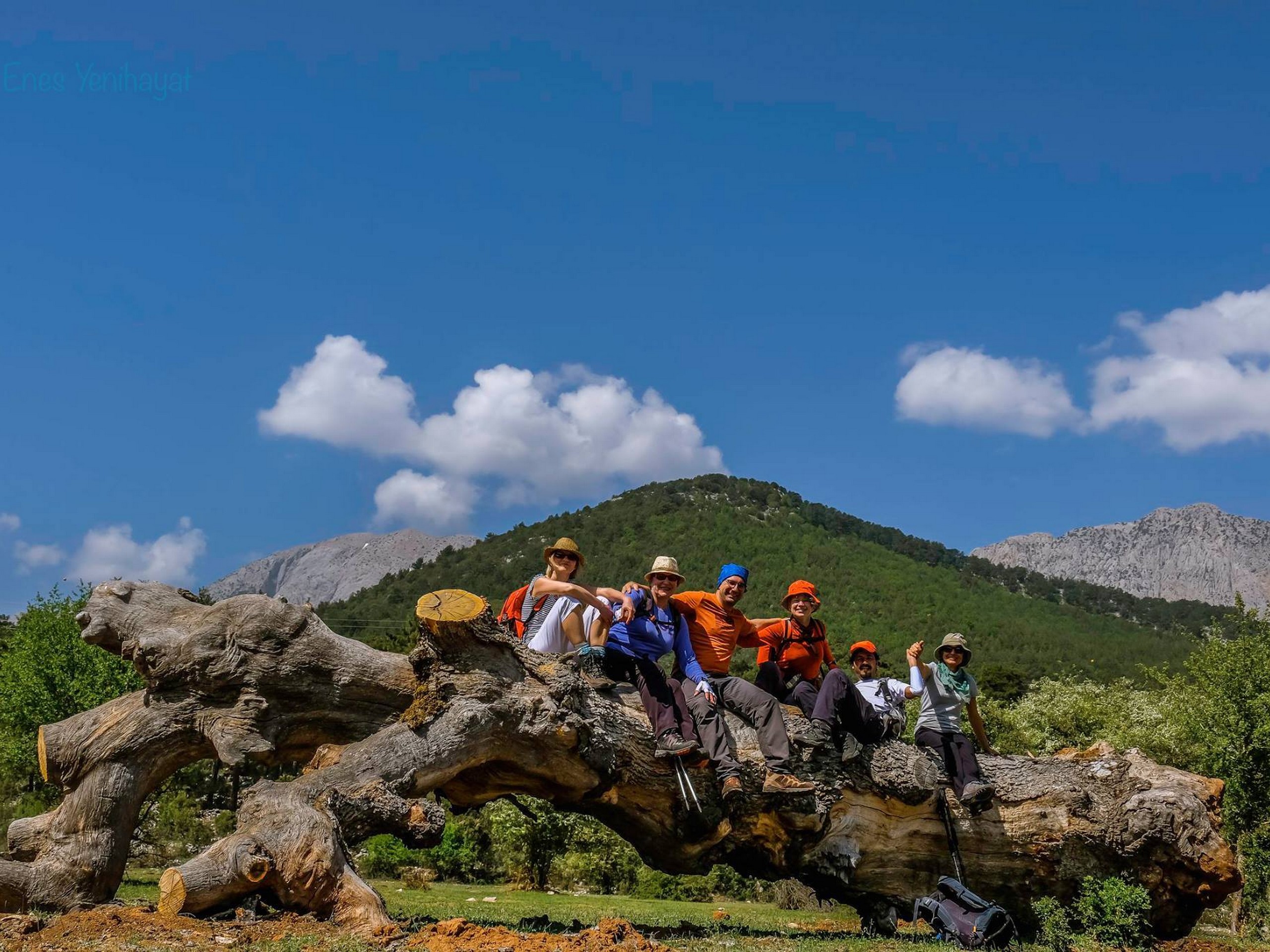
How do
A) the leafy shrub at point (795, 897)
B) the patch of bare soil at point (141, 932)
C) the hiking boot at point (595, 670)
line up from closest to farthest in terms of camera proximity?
the patch of bare soil at point (141, 932), the hiking boot at point (595, 670), the leafy shrub at point (795, 897)

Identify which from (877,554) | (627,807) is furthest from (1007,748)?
(877,554)

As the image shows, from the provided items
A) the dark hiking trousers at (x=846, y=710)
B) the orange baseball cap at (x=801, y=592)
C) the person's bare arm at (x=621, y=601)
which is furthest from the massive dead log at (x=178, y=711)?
the dark hiking trousers at (x=846, y=710)

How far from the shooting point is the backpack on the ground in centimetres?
810

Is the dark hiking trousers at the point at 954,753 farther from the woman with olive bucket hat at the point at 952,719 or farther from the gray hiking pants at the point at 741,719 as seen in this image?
the gray hiking pants at the point at 741,719

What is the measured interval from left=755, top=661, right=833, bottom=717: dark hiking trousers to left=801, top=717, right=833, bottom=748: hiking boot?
366 millimetres

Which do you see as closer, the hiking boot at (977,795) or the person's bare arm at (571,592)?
the person's bare arm at (571,592)

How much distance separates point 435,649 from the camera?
8.38 metres

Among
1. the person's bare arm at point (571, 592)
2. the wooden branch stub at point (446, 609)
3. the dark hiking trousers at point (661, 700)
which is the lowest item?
the dark hiking trousers at point (661, 700)

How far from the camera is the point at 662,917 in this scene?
48.5ft

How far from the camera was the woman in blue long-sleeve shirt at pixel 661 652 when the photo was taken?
8.57 metres

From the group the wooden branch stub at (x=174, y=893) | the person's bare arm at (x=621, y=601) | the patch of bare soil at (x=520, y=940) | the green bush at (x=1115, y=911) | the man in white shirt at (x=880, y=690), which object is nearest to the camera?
the patch of bare soil at (x=520, y=940)

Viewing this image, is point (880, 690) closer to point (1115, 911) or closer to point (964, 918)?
point (964, 918)

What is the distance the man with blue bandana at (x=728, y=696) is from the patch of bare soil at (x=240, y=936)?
2.10 m

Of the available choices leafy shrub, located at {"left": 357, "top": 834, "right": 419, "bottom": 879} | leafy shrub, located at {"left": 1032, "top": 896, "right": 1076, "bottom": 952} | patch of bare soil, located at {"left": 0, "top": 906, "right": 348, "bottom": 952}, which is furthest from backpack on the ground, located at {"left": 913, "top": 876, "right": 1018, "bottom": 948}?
leafy shrub, located at {"left": 357, "top": 834, "right": 419, "bottom": 879}
